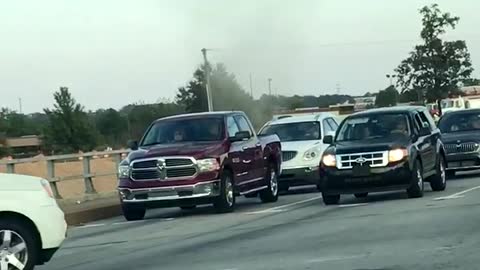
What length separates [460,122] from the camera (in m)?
25.0

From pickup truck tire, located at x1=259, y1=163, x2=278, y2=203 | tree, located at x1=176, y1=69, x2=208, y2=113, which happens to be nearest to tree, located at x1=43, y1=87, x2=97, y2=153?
tree, located at x1=176, y1=69, x2=208, y2=113

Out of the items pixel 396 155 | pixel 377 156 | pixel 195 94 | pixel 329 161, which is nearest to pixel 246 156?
pixel 329 161

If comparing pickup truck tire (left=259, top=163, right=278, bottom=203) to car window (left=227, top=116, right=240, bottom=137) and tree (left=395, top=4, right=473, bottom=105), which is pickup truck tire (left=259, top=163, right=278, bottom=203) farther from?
tree (left=395, top=4, right=473, bottom=105)

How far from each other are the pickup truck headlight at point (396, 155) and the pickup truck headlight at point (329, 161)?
1014mm

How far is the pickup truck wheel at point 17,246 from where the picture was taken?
9883 mm

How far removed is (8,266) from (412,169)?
951 centimetres

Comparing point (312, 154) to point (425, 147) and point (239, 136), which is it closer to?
point (425, 147)

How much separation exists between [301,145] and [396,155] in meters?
5.28

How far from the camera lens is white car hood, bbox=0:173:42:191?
10.1 m

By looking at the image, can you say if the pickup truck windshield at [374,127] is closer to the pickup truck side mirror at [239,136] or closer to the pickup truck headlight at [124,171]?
the pickup truck side mirror at [239,136]

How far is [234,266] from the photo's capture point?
10602mm

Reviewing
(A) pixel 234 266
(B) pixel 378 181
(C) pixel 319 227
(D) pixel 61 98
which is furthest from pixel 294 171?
(D) pixel 61 98

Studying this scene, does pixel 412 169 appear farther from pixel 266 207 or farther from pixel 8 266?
pixel 8 266

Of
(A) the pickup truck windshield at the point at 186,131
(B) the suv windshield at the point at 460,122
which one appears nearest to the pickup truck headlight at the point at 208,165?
(A) the pickup truck windshield at the point at 186,131
